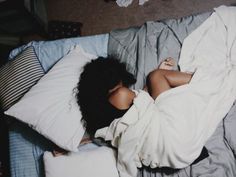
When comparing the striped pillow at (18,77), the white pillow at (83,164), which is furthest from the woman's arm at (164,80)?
the striped pillow at (18,77)

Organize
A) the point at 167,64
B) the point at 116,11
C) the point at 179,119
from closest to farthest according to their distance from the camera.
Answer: the point at 179,119 → the point at 167,64 → the point at 116,11

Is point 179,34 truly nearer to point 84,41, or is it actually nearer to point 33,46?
point 84,41

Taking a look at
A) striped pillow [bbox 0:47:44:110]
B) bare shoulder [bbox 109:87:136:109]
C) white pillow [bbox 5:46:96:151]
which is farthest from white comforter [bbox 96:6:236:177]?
striped pillow [bbox 0:47:44:110]

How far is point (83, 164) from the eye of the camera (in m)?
1.55

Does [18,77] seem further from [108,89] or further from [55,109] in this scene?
[108,89]

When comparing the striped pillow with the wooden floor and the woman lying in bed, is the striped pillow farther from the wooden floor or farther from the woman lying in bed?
the wooden floor

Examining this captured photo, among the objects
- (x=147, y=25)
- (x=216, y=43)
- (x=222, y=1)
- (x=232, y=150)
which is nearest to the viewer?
(x=232, y=150)

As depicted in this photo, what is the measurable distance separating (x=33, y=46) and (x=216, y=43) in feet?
3.56

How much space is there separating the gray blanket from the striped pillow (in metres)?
0.45

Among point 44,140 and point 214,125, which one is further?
point 44,140

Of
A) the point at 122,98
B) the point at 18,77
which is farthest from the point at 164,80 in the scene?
the point at 18,77

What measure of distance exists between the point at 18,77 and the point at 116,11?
1232 mm

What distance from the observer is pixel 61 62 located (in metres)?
1.78

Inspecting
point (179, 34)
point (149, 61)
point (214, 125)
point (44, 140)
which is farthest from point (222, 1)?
point (44, 140)
